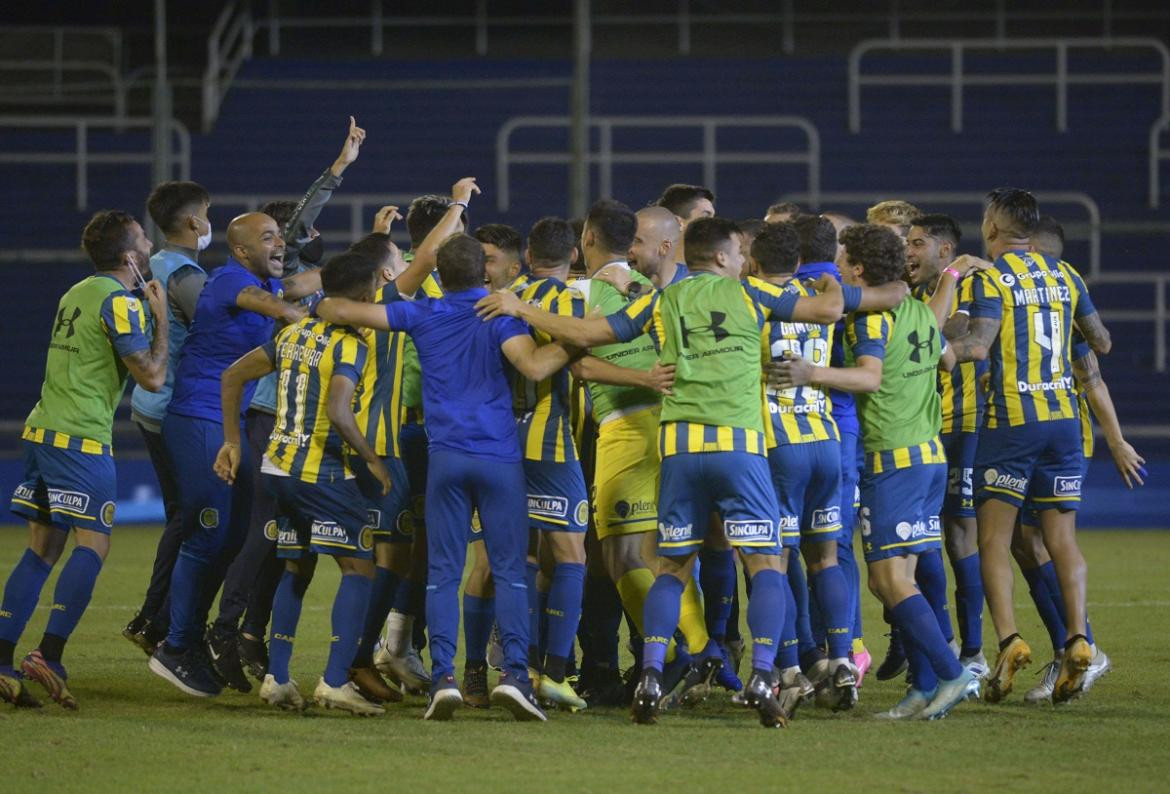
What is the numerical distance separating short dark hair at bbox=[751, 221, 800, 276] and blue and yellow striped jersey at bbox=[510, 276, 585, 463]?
2.70ft

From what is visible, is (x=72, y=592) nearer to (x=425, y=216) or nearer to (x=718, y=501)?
(x=425, y=216)

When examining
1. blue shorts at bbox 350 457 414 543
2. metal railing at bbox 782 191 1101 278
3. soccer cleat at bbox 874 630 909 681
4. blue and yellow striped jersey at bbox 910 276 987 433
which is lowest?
soccer cleat at bbox 874 630 909 681

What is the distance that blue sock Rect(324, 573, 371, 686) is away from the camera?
735 centimetres

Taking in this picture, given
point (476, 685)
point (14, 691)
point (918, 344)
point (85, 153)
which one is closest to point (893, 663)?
point (918, 344)

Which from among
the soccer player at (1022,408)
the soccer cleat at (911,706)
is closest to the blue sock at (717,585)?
the soccer cleat at (911,706)

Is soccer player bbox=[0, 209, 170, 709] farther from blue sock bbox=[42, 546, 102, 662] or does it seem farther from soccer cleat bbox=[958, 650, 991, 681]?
soccer cleat bbox=[958, 650, 991, 681]

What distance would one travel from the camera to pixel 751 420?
713 cm

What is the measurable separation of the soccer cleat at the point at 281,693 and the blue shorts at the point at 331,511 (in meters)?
0.59

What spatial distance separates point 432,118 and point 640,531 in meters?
16.0

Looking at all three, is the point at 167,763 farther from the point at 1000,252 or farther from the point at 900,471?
the point at 1000,252

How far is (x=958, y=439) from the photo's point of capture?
338 inches

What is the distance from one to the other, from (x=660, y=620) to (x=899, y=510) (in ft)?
3.93

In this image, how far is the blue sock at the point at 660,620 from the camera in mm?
7051

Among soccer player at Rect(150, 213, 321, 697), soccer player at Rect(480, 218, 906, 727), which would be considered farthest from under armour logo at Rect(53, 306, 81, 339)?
soccer player at Rect(480, 218, 906, 727)
